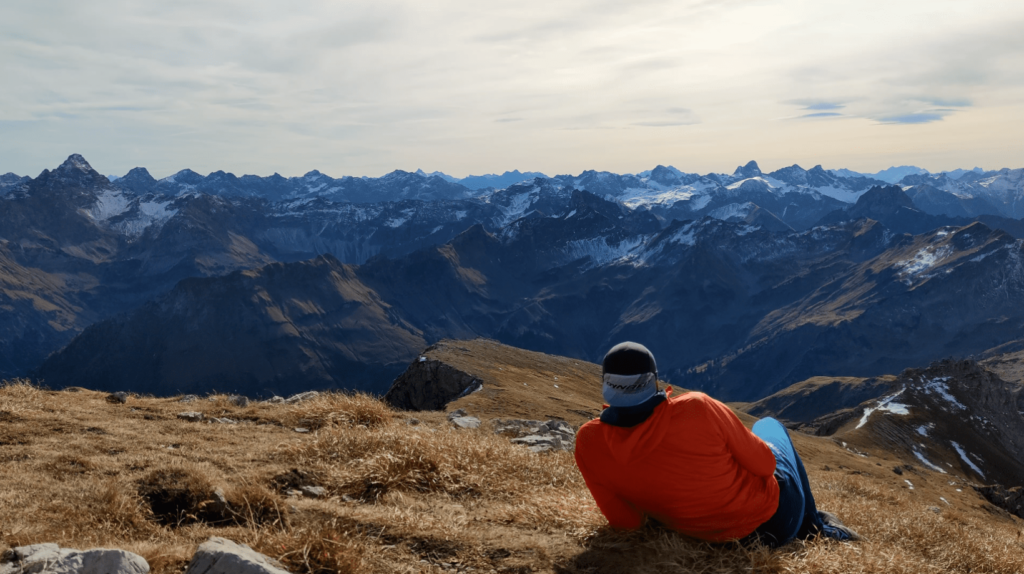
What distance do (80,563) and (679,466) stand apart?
6294mm

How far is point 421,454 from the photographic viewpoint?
35.8 ft

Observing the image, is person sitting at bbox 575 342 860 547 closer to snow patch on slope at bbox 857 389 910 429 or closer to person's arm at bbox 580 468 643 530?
person's arm at bbox 580 468 643 530

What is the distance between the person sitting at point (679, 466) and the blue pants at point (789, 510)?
0.01 metres

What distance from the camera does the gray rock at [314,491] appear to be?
994 centimetres

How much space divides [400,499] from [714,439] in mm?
4761

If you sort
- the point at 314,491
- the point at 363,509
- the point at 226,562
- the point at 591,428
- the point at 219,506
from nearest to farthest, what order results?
the point at 226,562 < the point at 591,428 < the point at 219,506 < the point at 363,509 < the point at 314,491

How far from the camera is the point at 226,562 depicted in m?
5.94

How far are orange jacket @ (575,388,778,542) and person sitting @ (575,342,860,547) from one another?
12mm

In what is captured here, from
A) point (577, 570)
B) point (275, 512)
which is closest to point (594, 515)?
point (577, 570)

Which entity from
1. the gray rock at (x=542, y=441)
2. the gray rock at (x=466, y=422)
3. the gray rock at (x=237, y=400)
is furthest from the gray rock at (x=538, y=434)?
the gray rock at (x=237, y=400)

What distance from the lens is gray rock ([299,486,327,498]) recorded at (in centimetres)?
994

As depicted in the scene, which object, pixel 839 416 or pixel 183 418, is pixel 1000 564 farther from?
pixel 839 416

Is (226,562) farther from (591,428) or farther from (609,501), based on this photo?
(609,501)

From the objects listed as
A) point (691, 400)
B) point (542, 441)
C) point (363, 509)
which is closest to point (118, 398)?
point (542, 441)
